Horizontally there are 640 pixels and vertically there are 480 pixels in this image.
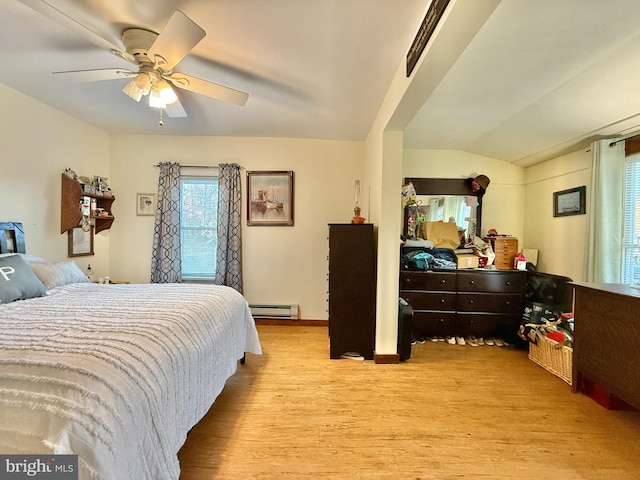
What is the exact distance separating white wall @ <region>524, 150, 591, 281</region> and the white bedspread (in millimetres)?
3465

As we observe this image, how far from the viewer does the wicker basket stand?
91.9 inches

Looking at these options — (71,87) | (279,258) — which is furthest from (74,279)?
(279,258)

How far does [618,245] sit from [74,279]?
483cm

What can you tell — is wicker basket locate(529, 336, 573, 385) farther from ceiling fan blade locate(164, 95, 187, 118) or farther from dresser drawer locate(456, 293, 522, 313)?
ceiling fan blade locate(164, 95, 187, 118)

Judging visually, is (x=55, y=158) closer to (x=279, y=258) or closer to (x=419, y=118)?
(x=279, y=258)

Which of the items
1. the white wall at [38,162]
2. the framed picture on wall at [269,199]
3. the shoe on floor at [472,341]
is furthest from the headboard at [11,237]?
the shoe on floor at [472,341]

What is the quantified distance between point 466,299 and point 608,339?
1245 mm

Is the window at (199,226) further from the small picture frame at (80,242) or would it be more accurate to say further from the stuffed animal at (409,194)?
the stuffed animal at (409,194)

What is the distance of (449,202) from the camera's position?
359 cm

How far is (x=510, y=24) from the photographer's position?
152cm

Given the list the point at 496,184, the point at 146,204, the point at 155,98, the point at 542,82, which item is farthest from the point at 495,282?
the point at 146,204

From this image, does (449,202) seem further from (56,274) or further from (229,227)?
(56,274)

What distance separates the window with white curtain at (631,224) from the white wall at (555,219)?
263 mm

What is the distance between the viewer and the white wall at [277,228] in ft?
12.0
